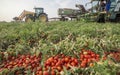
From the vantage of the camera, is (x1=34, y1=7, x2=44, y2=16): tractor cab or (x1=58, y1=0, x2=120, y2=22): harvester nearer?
(x1=58, y1=0, x2=120, y2=22): harvester

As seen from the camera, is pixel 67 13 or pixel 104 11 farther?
pixel 67 13

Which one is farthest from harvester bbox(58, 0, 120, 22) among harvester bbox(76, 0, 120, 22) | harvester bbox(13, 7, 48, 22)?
harvester bbox(13, 7, 48, 22)

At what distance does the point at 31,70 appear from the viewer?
4.52m

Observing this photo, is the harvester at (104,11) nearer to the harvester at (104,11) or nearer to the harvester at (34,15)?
the harvester at (104,11)

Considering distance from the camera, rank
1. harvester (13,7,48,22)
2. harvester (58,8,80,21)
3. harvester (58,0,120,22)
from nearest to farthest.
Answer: harvester (58,0,120,22) → harvester (13,7,48,22) → harvester (58,8,80,21)

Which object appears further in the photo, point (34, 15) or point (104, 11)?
point (34, 15)

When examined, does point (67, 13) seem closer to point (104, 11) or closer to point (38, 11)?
point (38, 11)

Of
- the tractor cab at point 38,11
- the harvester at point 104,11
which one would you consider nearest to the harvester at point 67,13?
the tractor cab at point 38,11

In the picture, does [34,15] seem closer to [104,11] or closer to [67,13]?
[67,13]

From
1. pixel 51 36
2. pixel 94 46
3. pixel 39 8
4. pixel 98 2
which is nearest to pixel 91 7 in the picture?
pixel 98 2

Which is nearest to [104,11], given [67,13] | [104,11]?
[104,11]

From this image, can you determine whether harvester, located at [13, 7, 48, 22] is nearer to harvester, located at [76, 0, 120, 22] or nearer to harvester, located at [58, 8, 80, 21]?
harvester, located at [58, 8, 80, 21]

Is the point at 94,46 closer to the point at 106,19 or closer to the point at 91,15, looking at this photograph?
the point at 106,19

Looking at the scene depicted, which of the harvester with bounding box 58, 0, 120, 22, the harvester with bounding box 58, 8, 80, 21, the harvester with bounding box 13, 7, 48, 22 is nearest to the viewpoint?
the harvester with bounding box 58, 0, 120, 22
